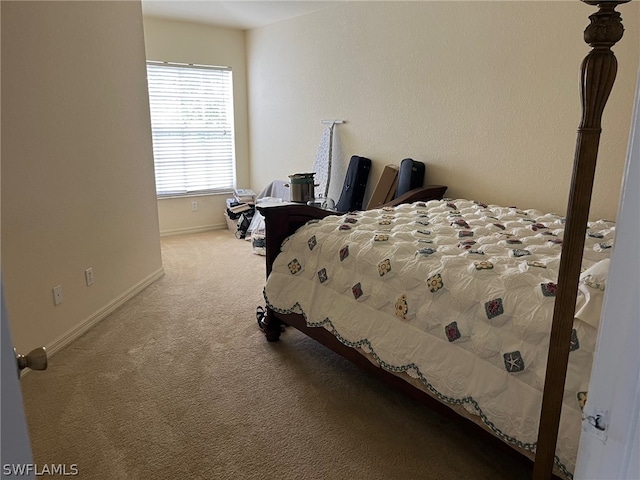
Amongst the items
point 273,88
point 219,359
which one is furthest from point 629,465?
point 273,88

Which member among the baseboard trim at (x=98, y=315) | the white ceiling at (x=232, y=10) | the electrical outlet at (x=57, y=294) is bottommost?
the baseboard trim at (x=98, y=315)

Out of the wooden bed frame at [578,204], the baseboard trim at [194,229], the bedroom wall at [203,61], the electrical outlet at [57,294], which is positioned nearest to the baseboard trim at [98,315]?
the electrical outlet at [57,294]

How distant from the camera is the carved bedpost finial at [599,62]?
875 millimetres

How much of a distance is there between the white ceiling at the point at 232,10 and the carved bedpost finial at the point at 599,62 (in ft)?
12.5

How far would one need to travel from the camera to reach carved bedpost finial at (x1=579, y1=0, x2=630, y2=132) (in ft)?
2.87

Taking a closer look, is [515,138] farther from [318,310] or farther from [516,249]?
[318,310]

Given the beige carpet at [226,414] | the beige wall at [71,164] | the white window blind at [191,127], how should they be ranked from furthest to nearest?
the white window blind at [191,127] → the beige wall at [71,164] → the beige carpet at [226,414]

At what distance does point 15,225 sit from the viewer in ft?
7.86

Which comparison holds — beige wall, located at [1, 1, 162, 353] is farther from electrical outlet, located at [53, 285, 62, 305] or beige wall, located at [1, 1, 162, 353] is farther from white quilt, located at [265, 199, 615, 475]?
white quilt, located at [265, 199, 615, 475]

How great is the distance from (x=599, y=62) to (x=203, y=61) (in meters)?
5.24

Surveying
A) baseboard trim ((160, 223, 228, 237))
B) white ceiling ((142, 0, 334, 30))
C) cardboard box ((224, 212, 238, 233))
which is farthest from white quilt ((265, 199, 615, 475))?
baseboard trim ((160, 223, 228, 237))

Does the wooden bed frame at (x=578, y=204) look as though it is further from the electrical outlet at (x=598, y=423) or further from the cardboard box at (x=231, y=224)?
the cardboard box at (x=231, y=224)

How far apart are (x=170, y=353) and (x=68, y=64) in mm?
1866

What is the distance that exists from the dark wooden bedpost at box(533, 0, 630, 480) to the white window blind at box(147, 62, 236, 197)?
509 cm
